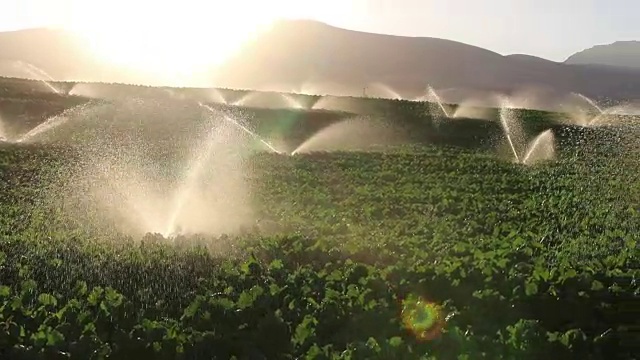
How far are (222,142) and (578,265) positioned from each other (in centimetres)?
2442

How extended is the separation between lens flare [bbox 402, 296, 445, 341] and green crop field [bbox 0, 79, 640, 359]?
0.03 meters

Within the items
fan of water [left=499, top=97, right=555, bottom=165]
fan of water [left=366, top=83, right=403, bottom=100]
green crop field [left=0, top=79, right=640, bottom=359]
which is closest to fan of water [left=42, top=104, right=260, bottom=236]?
green crop field [left=0, top=79, right=640, bottom=359]

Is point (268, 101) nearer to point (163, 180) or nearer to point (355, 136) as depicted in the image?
point (355, 136)

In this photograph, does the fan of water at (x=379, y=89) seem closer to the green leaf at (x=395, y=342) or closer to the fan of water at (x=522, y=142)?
the fan of water at (x=522, y=142)

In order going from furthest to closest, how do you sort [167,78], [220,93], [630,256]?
1. [167,78]
2. [220,93]
3. [630,256]

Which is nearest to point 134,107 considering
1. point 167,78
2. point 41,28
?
point 167,78

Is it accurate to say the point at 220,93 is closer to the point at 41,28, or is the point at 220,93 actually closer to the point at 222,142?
the point at 222,142

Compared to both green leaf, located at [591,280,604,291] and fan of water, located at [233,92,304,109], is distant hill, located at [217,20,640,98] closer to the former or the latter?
fan of water, located at [233,92,304,109]

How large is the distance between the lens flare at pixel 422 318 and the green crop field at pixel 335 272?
0.03m

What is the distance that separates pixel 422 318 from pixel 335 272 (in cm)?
243

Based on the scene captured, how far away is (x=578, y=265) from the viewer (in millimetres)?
12398

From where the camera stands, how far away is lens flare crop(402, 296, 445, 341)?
29.9 feet

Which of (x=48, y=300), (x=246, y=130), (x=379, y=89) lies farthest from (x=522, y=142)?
(x=379, y=89)

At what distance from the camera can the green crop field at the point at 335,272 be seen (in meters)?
8.83
